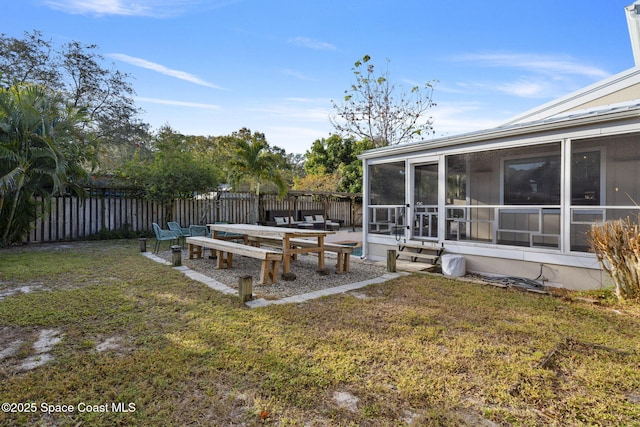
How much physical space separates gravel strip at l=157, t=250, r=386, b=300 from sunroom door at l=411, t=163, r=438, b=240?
59.4 inches

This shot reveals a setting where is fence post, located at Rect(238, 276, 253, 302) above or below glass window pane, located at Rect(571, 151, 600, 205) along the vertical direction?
below

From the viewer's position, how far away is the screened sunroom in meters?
5.27

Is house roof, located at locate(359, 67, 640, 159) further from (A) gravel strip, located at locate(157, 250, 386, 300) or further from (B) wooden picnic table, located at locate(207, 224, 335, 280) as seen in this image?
(B) wooden picnic table, located at locate(207, 224, 335, 280)

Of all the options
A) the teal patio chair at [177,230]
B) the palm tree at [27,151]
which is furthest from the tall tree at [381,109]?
the palm tree at [27,151]

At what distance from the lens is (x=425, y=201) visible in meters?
7.79

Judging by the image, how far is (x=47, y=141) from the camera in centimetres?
832

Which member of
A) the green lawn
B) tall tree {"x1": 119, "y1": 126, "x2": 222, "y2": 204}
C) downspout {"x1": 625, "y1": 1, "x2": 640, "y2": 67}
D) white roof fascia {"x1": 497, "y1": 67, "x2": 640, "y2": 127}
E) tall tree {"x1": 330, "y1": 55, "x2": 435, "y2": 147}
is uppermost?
tall tree {"x1": 330, "y1": 55, "x2": 435, "y2": 147}

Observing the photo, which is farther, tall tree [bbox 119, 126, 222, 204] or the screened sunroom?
tall tree [bbox 119, 126, 222, 204]

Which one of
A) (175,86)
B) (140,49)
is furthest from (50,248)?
(175,86)

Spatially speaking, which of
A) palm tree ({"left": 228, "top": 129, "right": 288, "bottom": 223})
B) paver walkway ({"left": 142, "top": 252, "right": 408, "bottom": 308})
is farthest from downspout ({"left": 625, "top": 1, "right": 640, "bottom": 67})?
palm tree ({"left": 228, "top": 129, "right": 288, "bottom": 223})

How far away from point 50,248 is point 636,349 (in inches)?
471

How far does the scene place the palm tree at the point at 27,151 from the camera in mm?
8047

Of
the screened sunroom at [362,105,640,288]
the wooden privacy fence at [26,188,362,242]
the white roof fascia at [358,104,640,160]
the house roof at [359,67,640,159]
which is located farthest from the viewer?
the wooden privacy fence at [26,188,362,242]

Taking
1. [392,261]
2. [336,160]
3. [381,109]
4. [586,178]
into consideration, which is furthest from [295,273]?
[336,160]
